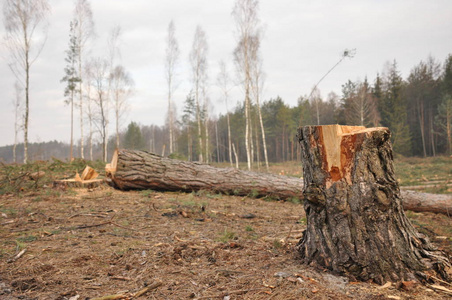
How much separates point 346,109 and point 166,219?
97.9ft

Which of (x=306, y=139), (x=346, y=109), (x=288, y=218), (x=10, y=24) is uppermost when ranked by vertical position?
(x=10, y=24)

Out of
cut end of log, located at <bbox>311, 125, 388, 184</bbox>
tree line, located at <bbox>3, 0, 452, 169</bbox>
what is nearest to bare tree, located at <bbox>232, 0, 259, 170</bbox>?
tree line, located at <bbox>3, 0, 452, 169</bbox>

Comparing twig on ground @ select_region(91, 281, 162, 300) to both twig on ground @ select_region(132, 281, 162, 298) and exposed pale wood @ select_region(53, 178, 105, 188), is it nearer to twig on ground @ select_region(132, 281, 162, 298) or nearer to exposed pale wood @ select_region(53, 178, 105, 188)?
twig on ground @ select_region(132, 281, 162, 298)

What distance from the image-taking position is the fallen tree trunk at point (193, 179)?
6812 millimetres

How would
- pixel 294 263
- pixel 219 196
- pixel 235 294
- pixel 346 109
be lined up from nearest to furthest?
pixel 235 294, pixel 294 263, pixel 219 196, pixel 346 109

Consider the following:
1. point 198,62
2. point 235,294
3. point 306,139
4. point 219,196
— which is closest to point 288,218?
point 219,196

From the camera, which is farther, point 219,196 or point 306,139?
point 219,196

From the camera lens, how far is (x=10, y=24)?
50.7ft

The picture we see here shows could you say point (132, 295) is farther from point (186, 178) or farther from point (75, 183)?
point (75, 183)

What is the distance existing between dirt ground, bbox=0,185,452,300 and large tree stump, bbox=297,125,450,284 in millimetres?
157

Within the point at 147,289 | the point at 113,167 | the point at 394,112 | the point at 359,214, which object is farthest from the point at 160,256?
the point at 394,112

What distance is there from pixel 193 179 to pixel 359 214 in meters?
5.11

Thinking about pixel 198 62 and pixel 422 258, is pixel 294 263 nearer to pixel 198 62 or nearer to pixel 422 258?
pixel 422 258

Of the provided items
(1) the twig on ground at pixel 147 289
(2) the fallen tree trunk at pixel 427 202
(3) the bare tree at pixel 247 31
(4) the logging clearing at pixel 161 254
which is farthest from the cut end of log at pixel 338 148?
(3) the bare tree at pixel 247 31
